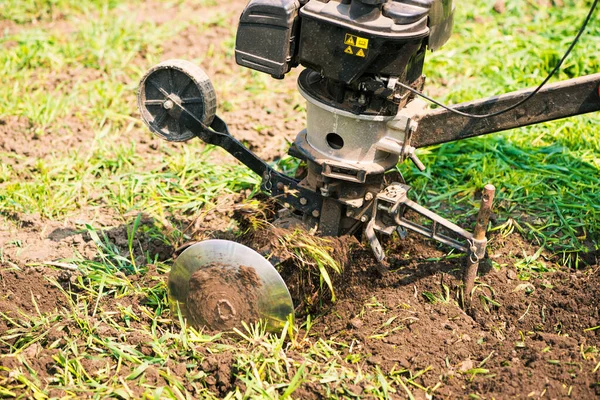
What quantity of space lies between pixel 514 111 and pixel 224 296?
5.70 feet

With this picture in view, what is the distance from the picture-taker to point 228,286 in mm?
3732

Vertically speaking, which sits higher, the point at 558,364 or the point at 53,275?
the point at 558,364

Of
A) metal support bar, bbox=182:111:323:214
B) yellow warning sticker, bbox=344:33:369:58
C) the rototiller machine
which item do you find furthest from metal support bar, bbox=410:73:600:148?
metal support bar, bbox=182:111:323:214

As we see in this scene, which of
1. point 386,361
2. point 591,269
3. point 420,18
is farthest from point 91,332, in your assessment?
point 591,269

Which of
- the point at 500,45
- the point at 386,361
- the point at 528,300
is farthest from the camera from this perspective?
the point at 500,45

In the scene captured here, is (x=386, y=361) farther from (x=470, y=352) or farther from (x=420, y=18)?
(x=420, y=18)

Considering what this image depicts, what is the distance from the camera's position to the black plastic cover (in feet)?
11.7

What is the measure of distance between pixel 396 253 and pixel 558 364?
1189 millimetres

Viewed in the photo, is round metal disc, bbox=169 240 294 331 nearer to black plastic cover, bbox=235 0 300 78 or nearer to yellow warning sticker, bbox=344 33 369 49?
black plastic cover, bbox=235 0 300 78

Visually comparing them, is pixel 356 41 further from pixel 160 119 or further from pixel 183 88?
pixel 160 119

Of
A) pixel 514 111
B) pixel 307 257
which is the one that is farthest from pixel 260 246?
pixel 514 111

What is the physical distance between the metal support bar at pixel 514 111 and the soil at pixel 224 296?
114 centimetres

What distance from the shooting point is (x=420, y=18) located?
A: 11.3 feet

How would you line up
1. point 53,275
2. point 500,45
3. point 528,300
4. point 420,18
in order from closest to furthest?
point 420,18, point 528,300, point 53,275, point 500,45
